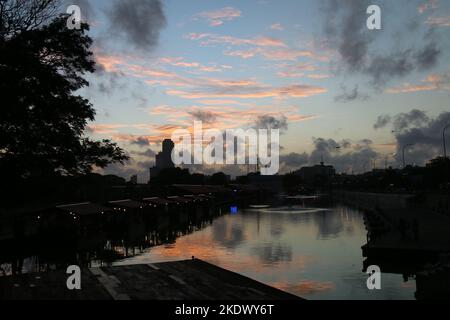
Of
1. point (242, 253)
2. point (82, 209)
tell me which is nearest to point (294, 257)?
point (242, 253)

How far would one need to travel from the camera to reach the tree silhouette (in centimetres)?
1504

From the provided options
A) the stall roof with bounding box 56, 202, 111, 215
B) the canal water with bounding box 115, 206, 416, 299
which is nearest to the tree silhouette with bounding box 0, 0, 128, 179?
the canal water with bounding box 115, 206, 416, 299

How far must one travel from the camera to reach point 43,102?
621 inches

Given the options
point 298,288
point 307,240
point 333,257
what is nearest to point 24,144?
point 298,288

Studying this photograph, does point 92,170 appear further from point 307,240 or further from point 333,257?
point 307,240

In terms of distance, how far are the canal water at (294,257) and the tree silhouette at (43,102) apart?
1671 centimetres

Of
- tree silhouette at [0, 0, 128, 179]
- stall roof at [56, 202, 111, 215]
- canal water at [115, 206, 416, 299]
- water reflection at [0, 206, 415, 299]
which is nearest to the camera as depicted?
tree silhouette at [0, 0, 128, 179]

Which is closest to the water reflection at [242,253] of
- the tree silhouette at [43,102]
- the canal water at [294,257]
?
the canal water at [294,257]

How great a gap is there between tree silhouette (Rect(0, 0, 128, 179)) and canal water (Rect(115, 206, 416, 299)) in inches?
658

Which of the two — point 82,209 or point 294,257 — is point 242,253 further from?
point 82,209

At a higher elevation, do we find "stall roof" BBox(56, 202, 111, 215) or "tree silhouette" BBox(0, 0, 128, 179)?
"tree silhouette" BBox(0, 0, 128, 179)

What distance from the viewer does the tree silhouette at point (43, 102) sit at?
1504cm

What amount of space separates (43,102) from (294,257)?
30.9 m

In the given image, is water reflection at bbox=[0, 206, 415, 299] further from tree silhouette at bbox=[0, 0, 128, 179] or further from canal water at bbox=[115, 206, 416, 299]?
tree silhouette at bbox=[0, 0, 128, 179]
